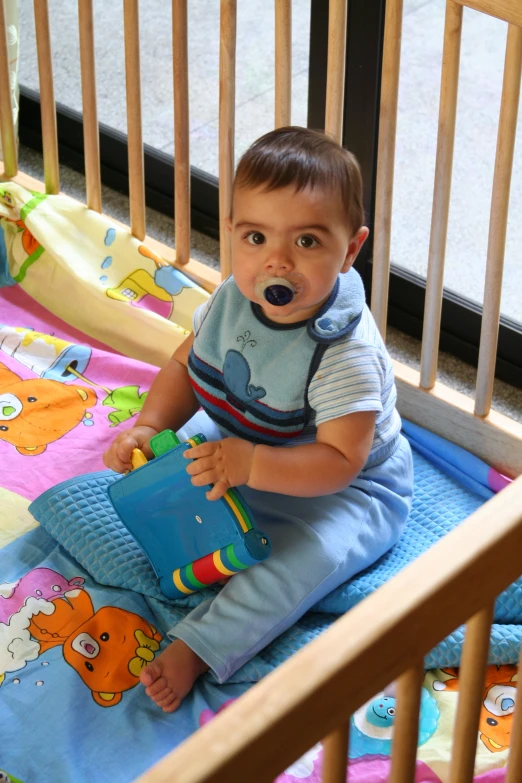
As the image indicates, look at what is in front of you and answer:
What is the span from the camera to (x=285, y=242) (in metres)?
0.99

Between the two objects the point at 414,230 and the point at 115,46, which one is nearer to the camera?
the point at 414,230

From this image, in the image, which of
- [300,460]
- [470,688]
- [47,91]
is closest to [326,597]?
[300,460]

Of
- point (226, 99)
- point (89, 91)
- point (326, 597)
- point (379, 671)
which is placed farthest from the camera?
point (89, 91)

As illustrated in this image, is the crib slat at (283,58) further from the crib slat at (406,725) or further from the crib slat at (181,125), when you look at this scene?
the crib slat at (406,725)

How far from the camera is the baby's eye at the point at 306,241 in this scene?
0.99 metres

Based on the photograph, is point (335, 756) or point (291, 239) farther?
point (291, 239)

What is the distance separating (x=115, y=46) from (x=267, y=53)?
0.36 meters

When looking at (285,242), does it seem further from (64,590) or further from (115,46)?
(115,46)

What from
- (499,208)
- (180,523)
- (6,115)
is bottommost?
(180,523)

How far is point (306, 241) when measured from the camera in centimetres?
99

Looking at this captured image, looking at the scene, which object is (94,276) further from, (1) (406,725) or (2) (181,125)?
(1) (406,725)

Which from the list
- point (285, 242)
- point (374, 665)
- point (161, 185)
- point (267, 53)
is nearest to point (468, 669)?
point (374, 665)

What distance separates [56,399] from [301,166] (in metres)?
0.54

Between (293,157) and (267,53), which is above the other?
(293,157)
